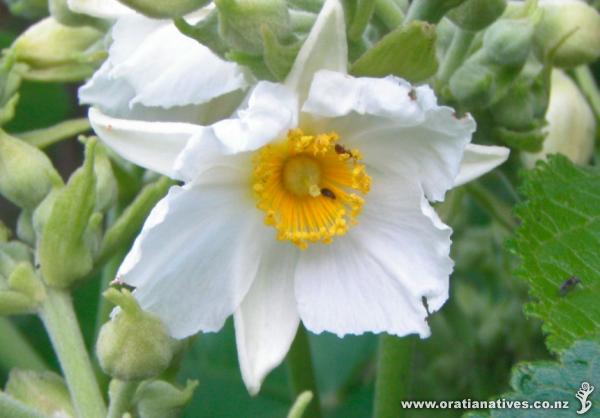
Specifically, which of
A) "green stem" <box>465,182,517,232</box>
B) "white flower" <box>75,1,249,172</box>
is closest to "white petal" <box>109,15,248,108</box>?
"white flower" <box>75,1,249,172</box>

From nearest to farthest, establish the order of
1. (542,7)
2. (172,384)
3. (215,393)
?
(172,384) → (542,7) → (215,393)

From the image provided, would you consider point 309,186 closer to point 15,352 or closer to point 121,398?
point 121,398

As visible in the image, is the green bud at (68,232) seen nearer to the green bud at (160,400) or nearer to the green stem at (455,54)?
the green bud at (160,400)

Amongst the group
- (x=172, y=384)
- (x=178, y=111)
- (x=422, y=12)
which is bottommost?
(x=172, y=384)

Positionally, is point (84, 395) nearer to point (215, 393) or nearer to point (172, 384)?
point (172, 384)

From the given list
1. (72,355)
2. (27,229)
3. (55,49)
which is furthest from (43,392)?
(55,49)

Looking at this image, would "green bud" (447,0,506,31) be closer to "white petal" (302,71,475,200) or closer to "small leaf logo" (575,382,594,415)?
"white petal" (302,71,475,200)

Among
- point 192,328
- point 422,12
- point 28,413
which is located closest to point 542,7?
point 422,12
